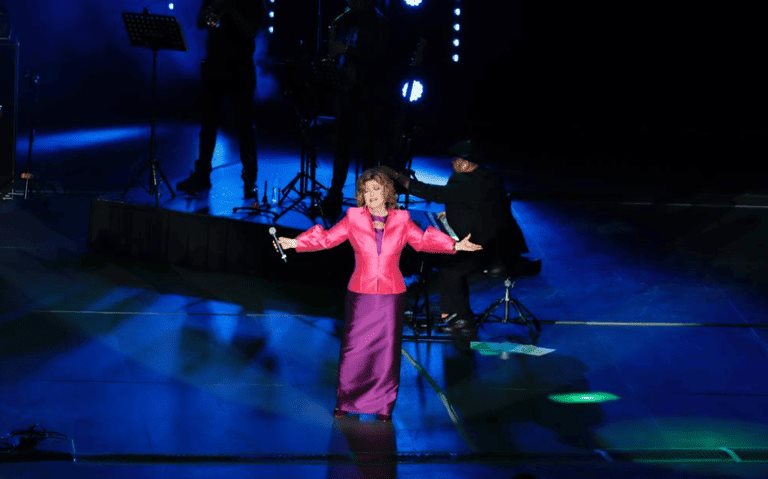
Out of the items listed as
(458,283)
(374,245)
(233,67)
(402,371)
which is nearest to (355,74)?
(233,67)

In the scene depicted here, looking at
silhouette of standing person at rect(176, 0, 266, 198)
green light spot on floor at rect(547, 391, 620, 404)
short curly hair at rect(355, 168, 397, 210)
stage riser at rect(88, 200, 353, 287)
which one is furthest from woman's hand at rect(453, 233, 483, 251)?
silhouette of standing person at rect(176, 0, 266, 198)

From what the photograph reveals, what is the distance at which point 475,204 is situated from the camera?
918cm

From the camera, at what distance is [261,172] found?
14.5 m

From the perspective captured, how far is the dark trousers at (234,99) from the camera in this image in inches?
433

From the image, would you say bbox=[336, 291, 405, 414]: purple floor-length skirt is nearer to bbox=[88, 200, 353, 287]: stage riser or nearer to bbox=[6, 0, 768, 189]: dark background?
bbox=[88, 200, 353, 287]: stage riser

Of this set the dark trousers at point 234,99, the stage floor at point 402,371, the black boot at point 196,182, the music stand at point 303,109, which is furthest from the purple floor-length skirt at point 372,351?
the black boot at point 196,182

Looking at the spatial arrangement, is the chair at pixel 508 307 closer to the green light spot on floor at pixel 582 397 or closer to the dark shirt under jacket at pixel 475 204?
the dark shirt under jacket at pixel 475 204

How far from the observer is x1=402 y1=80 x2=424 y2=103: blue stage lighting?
1192cm

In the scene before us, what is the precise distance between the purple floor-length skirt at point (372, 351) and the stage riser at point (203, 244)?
3.31 metres

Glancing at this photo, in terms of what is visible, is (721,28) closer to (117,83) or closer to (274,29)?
(274,29)

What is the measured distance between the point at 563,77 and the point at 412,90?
231 inches

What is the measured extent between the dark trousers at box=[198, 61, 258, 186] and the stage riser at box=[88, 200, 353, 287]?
2.84 ft

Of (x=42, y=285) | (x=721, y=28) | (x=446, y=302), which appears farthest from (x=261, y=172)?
(x=721, y=28)

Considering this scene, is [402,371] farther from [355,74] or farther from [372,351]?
[355,74]
